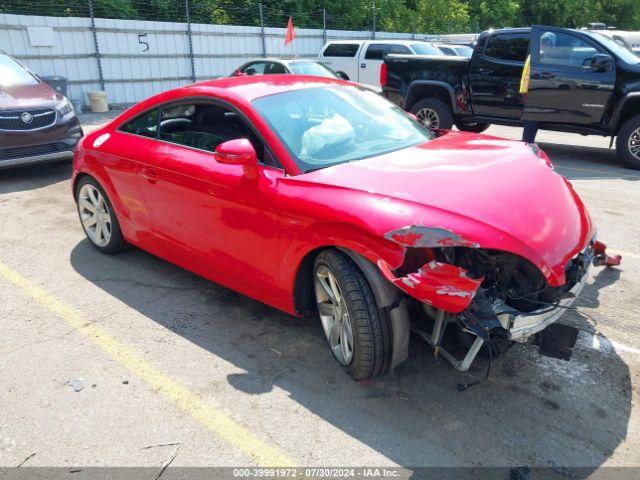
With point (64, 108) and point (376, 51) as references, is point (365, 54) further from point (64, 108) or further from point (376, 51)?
point (64, 108)

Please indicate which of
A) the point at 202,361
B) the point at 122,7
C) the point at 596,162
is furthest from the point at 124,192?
the point at 122,7

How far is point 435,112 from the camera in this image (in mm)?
9883

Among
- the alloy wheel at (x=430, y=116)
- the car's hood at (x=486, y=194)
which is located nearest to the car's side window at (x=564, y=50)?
the alloy wheel at (x=430, y=116)

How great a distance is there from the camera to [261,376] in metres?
3.22

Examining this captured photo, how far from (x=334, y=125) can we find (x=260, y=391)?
1.83 m

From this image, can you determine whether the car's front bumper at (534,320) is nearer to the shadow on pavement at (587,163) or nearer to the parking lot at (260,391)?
the parking lot at (260,391)

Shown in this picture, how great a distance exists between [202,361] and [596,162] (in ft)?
25.8

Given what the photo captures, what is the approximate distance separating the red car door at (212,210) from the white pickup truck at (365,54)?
12.3 meters

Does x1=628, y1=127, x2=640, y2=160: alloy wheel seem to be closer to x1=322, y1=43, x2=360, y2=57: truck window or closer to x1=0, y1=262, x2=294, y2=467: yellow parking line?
x1=0, y1=262, x2=294, y2=467: yellow parking line

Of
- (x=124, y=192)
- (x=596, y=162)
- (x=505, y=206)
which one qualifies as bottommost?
(x=596, y=162)

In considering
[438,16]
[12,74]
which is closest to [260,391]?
[12,74]

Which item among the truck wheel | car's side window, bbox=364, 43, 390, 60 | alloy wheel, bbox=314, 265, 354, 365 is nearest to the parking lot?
alloy wheel, bbox=314, 265, 354, 365

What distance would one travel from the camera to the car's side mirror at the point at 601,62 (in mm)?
8031

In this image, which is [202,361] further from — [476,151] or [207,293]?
[476,151]
